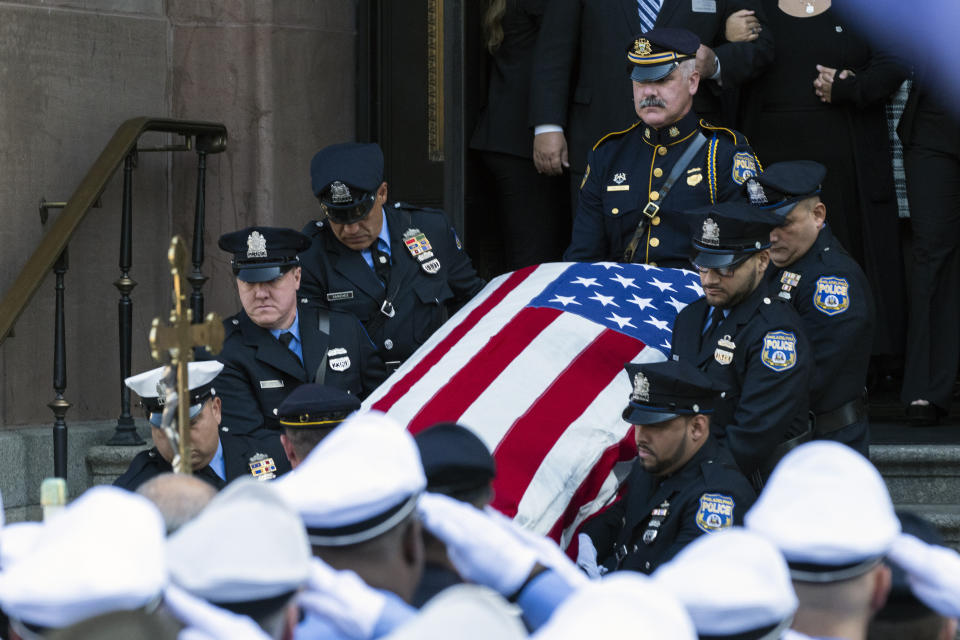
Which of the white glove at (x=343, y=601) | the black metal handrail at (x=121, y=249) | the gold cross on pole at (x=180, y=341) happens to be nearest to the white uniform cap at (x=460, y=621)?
the white glove at (x=343, y=601)

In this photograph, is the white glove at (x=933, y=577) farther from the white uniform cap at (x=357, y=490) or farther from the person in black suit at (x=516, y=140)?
→ the person in black suit at (x=516, y=140)

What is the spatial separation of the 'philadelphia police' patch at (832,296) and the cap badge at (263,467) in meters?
1.66

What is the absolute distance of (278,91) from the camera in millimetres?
6664

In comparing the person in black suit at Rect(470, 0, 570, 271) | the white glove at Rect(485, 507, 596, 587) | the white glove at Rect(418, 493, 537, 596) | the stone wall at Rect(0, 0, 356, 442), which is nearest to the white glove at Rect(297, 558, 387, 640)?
the white glove at Rect(418, 493, 537, 596)

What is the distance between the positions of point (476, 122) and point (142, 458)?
8.62ft

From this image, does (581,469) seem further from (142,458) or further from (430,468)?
(430,468)

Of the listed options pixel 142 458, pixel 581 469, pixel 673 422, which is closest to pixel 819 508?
pixel 673 422

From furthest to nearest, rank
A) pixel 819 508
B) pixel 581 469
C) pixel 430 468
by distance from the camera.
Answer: pixel 581 469 < pixel 430 468 < pixel 819 508

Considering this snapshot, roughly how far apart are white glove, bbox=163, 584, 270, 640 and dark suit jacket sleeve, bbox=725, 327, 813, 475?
2721mm

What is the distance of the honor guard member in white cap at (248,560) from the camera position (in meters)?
1.97

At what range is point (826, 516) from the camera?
228cm

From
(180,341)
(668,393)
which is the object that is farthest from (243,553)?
(668,393)

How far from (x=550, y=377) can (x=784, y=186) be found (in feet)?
3.02

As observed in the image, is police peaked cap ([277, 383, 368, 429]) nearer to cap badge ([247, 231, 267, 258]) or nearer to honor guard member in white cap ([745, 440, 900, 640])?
cap badge ([247, 231, 267, 258])
